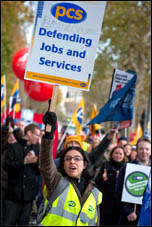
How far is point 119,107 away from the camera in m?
5.00

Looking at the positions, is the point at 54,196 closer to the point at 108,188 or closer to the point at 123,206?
the point at 123,206

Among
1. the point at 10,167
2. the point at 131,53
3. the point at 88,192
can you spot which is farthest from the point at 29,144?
the point at 131,53

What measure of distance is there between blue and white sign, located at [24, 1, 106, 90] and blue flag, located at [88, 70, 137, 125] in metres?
1.54

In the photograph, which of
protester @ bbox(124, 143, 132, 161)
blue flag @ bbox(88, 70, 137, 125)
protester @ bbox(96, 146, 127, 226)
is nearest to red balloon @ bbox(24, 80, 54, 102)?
protester @ bbox(124, 143, 132, 161)

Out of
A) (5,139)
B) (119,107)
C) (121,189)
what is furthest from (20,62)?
(121,189)

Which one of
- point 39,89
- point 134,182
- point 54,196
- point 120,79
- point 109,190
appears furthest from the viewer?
point 39,89

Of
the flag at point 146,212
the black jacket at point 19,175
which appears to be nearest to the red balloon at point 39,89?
the black jacket at point 19,175

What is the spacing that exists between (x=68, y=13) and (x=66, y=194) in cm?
165

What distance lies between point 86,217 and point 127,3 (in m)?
14.2

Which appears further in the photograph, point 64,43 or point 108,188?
point 108,188

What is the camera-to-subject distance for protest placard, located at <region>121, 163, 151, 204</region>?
4.43 metres

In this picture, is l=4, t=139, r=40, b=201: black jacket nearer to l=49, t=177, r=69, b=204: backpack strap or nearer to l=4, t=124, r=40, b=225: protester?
l=4, t=124, r=40, b=225: protester

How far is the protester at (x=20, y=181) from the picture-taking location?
4984mm

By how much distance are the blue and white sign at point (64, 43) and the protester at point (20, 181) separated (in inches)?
73.5
